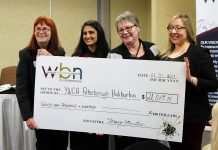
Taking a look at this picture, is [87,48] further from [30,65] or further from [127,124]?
[127,124]


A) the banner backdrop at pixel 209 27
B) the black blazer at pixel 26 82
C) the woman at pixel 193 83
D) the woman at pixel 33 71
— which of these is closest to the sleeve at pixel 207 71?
the woman at pixel 193 83

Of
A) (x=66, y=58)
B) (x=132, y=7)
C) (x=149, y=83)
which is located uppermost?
(x=132, y=7)

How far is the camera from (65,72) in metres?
2.49

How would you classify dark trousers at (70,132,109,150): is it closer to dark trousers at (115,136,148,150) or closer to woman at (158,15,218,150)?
dark trousers at (115,136,148,150)

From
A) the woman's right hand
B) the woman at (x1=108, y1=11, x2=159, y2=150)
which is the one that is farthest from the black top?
the woman's right hand

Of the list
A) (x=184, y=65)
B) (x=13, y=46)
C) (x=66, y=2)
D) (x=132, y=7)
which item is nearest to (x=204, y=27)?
(x=184, y=65)

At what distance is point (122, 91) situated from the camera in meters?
2.39

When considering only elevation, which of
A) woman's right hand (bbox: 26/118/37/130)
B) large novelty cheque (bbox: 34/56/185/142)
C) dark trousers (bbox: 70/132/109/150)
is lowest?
dark trousers (bbox: 70/132/109/150)

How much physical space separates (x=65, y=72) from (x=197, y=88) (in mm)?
981

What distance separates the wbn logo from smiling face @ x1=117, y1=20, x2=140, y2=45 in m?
0.42

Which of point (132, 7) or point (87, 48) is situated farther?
point (132, 7)

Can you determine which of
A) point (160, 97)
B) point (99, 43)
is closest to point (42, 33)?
point (99, 43)

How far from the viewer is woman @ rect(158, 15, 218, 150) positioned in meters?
2.30

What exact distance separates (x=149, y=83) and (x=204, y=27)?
2138 mm
